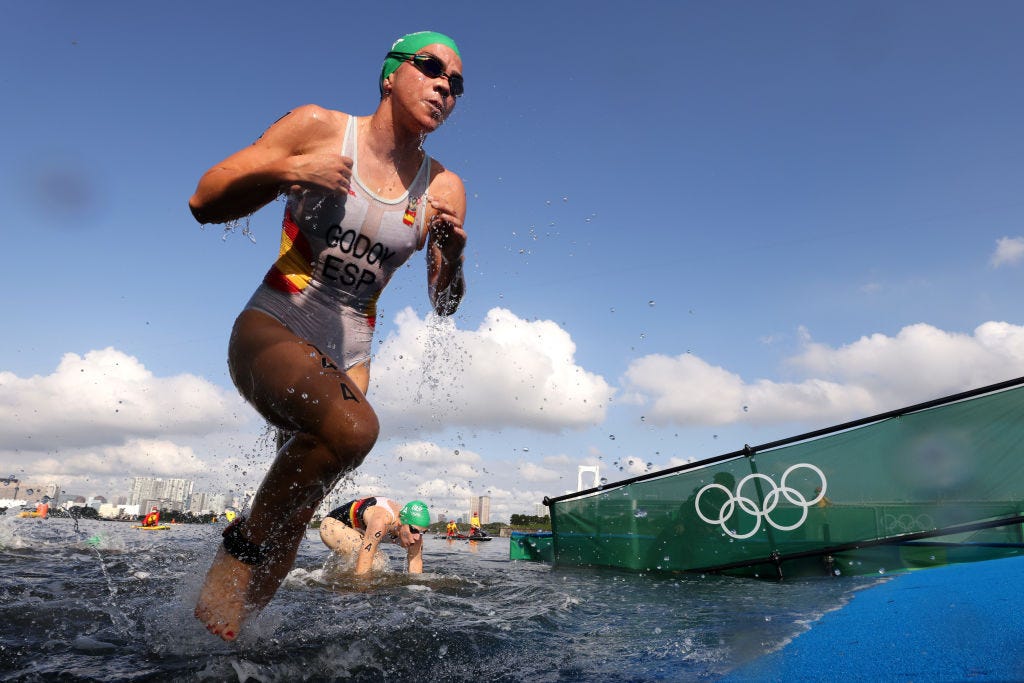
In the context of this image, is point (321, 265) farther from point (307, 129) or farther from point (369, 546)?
point (369, 546)

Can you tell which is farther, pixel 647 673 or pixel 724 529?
pixel 724 529

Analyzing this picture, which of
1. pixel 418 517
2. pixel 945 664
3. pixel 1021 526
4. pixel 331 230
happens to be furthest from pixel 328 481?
pixel 1021 526

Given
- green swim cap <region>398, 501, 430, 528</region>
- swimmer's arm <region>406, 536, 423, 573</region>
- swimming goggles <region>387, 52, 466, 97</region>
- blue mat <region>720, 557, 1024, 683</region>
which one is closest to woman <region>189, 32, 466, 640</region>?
swimming goggles <region>387, 52, 466, 97</region>

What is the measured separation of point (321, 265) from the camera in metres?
2.59

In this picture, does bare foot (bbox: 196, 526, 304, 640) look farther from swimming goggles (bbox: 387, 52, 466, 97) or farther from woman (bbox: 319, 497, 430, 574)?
woman (bbox: 319, 497, 430, 574)

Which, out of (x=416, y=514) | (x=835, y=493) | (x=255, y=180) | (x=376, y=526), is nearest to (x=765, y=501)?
(x=835, y=493)

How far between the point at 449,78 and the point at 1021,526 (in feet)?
19.7

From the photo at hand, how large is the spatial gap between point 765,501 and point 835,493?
0.72m

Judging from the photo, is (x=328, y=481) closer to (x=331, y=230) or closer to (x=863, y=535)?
(x=331, y=230)

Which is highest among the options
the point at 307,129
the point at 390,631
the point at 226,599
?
the point at 307,129

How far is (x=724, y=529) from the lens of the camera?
267 inches

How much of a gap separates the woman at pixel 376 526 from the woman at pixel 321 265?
15.6 feet

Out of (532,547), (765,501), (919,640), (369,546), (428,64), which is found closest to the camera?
(919,640)

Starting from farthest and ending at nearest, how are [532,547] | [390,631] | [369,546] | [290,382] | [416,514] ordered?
[532,547] < [416,514] < [369,546] < [390,631] < [290,382]
